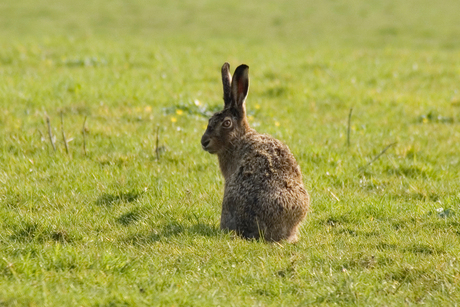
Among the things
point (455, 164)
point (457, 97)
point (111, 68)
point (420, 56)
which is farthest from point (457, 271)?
point (420, 56)

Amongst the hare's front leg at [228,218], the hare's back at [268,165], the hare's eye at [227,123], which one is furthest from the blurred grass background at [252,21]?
the hare's front leg at [228,218]

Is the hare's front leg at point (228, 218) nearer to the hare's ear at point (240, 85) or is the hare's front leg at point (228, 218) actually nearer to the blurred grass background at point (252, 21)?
the hare's ear at point (240, 85)

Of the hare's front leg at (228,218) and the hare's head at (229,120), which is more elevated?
the hare's head at (229,120)

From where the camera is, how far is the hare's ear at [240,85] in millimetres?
8078

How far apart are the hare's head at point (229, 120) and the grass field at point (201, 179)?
0.86 metres

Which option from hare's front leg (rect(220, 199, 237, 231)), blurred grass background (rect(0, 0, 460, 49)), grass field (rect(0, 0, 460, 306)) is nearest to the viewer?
grass field (rect(0, 0, 460, 306))

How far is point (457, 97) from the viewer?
15797mm

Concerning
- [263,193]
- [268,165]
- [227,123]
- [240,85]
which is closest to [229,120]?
[227,123]

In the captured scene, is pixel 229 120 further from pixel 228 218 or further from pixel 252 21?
pixel 252 21

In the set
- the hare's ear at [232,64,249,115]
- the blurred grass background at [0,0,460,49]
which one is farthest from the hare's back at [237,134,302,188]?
the blurred grass background at [0,0,460,49]

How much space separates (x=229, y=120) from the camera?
8242mm

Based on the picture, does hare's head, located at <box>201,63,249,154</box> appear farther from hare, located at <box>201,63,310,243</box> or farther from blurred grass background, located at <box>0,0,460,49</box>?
blurred grass background, located at <box>0,0,460,49</box>

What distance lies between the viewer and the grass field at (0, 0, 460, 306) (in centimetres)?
605

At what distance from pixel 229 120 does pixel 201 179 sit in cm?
151
